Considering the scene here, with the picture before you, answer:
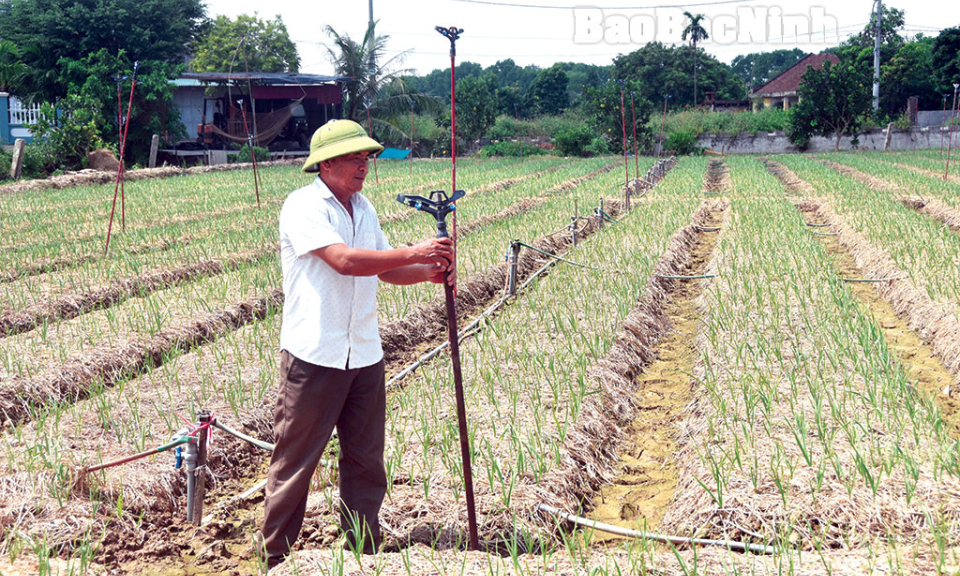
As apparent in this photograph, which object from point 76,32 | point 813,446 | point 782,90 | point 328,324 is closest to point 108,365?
point 328,324

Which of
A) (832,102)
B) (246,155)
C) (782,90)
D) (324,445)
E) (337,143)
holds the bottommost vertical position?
(324,445)

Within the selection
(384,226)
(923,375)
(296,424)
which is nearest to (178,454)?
(296,424)

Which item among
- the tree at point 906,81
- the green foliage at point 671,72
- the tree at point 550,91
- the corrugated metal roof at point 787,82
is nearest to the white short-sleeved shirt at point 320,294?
the tree at point 906,81

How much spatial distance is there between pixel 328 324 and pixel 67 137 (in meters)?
21.7

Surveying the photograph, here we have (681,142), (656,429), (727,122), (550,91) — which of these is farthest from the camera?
(550,91)

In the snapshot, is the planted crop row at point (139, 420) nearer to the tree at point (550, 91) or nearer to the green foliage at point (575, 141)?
the green foliage at point (575, 141)

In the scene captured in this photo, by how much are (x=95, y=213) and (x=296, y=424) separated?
11.1 m

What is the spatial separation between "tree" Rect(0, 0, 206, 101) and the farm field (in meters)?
19.4

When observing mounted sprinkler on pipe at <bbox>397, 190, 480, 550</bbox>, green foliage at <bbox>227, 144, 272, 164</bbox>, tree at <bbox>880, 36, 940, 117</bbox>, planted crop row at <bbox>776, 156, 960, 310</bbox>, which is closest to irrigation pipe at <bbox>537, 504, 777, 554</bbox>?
mounted sprinkler on pipe at <bbox>397, 190, 480, 550</bbox>

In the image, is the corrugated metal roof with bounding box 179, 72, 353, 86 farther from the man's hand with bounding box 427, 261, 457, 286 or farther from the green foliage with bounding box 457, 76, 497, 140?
the man's hand with bounding box 427, 261, 457, 286

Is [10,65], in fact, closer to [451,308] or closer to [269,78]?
[269,78]

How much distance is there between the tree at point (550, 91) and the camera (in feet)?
152

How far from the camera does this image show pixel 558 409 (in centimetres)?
398

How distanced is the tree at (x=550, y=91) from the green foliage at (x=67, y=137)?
2820 cm
